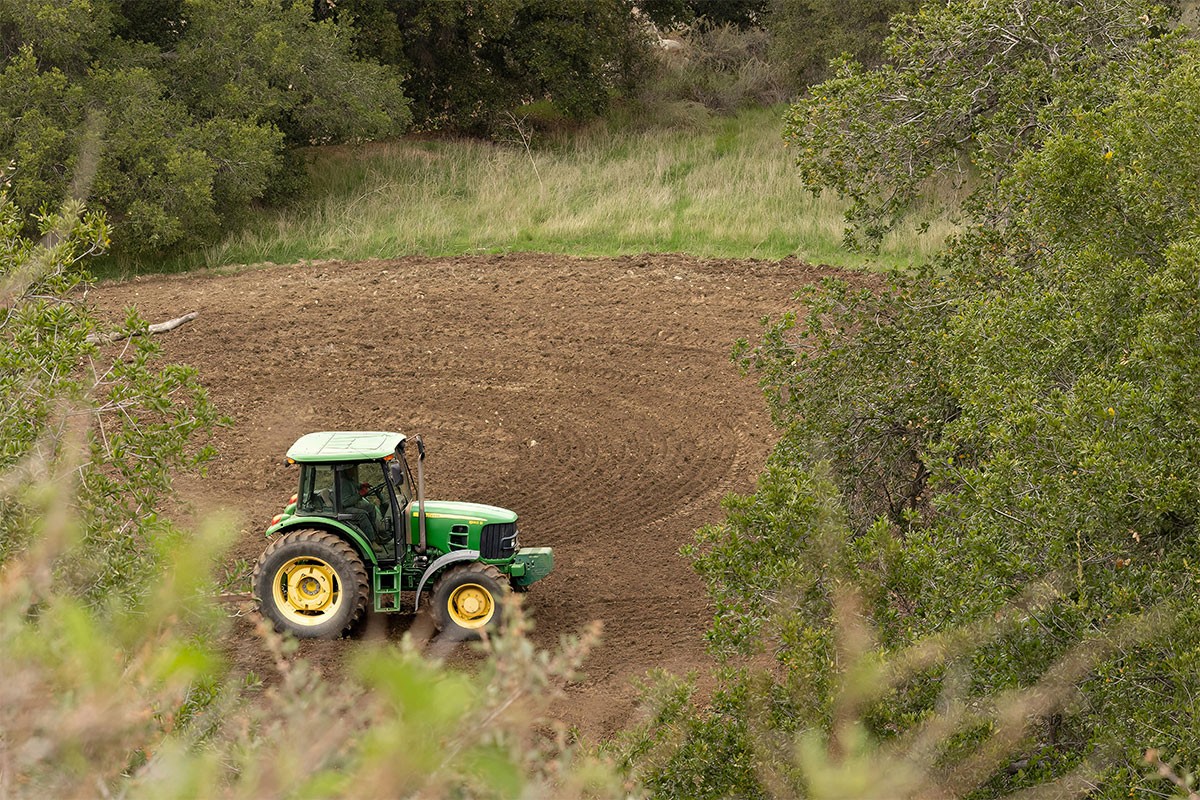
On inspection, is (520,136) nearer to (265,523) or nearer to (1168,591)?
(265,523)

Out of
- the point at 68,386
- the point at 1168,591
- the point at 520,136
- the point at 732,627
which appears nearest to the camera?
the point at 1168,591

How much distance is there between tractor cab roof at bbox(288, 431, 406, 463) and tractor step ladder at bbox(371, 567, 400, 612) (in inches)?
40.1

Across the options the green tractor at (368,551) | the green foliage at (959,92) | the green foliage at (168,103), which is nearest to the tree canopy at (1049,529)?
the green foliage at (959,92)

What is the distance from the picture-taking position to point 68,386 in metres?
A: 7.57

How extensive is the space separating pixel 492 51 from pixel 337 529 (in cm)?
2160

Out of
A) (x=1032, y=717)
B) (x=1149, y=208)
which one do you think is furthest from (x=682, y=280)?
(x=1032, y=717)

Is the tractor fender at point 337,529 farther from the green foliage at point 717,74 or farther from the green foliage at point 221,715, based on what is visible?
the green foliage at point 717,74

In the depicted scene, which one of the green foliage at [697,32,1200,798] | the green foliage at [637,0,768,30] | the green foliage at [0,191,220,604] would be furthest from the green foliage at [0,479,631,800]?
the green foliage at [637,0,768,30]

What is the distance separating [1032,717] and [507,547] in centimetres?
590

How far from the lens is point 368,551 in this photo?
10.7 m

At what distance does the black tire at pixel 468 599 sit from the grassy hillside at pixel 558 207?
1235 cm

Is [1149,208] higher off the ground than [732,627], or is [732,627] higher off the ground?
[1149,208]

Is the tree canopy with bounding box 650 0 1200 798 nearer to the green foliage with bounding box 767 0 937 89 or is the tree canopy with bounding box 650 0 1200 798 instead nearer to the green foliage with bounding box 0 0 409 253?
the green foliage with bounding box 0 0 409 253

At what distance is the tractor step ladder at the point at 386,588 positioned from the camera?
10703 mm
